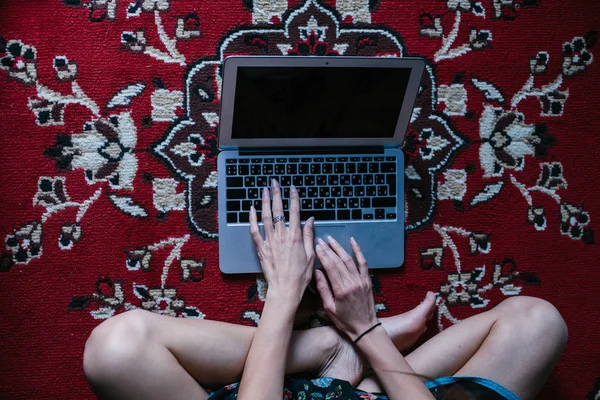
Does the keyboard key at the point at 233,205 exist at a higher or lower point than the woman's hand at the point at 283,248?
higher

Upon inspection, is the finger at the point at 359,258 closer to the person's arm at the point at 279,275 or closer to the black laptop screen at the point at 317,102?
the person's arm at the point at 279,275

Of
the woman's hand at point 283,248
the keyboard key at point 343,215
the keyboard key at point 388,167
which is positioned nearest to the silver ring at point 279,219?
the woman's hand at point 283,248

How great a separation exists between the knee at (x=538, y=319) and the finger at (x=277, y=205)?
45cm

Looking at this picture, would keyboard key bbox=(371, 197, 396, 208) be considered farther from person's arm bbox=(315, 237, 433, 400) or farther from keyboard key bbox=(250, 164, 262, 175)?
keyboard key bbox=(250, 164, 262, 175)

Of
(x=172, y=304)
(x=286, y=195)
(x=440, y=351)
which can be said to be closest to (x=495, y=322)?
(x=440, y=351)

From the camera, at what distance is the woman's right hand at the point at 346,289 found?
1072 millimetres

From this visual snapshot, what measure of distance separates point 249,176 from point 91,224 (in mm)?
338

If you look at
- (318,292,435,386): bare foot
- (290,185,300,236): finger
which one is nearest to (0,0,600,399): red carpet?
(318,292,435,386): bare foot

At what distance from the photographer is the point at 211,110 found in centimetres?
A: 115

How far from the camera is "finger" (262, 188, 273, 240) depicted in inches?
42.0

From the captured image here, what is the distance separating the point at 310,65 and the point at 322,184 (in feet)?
0.79

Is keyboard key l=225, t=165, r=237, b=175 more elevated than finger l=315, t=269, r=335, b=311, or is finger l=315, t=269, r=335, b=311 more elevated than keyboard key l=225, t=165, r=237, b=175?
keyboard key l=225, t=165, r=237, b=175

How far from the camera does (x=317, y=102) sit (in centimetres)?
102

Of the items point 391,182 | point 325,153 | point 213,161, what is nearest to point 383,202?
point 391,182
